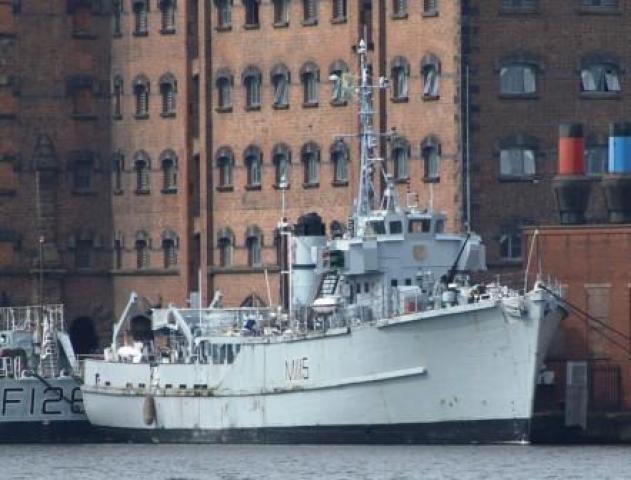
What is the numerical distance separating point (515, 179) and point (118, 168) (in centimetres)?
2391

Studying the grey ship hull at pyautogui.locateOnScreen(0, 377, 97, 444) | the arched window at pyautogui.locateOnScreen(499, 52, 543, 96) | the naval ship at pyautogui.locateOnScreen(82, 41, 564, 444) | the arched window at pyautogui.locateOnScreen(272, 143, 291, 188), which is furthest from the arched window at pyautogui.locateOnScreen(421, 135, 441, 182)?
the grey ship hull at pyautogui.locateOnScreen(0, 377, 97, 444)

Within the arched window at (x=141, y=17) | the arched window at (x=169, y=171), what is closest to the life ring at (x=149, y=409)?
the arched window at (x=169, y=171)

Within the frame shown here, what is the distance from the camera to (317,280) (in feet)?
418

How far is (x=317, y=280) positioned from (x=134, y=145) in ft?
100

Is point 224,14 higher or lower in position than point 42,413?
higher

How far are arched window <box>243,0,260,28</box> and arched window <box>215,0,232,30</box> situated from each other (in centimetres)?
114

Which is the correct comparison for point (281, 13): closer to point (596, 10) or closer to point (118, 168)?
point (118, 168)

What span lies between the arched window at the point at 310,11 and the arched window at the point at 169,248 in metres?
12.6

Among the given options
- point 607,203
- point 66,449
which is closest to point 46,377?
point 66,449

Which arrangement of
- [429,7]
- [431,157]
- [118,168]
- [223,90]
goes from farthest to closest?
1. [118,168]
2. [223,90]
3. [431,157]
4. [429,7]

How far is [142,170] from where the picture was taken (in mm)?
156625

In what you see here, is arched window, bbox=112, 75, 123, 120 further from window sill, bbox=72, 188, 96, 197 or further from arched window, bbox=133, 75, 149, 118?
window sill, bbox=72, 188, 96, 197

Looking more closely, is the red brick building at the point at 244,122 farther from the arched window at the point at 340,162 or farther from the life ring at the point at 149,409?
the life ring at the point at 149,409

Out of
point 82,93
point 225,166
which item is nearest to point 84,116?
point 82,93
